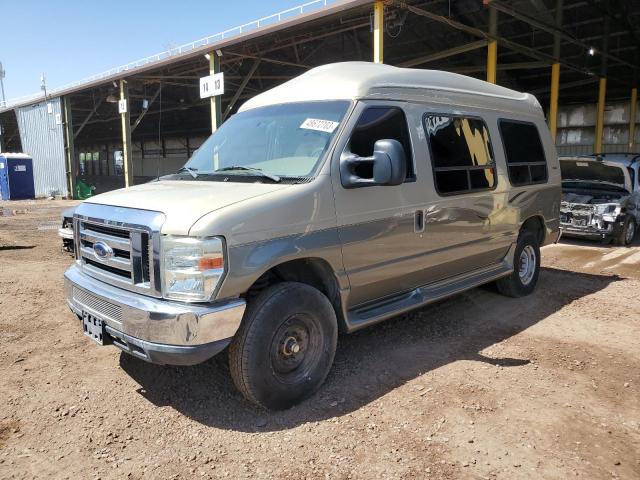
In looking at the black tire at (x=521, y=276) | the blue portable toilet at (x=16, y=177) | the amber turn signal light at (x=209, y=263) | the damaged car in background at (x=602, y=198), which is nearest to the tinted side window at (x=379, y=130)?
the amber turn signal light at (x=209, y=263)

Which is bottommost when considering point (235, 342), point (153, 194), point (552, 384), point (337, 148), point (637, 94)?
point (552, 384)

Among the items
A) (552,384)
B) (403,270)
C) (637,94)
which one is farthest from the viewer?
(637,94)

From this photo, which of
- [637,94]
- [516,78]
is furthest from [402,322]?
[637,94]

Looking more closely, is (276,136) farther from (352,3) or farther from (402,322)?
(352,3)

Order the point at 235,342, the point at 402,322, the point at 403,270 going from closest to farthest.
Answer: the point at 235,342 < the point at 403,270 < the point at 402,322

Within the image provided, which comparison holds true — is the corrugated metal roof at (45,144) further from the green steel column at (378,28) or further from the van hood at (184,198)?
the van hood at (184,198)

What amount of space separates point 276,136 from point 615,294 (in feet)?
16.5

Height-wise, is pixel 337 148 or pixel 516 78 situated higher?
pixel 516 78

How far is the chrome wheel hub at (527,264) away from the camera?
604 centimetres

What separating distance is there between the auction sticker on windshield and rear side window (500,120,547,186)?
2.54 meters

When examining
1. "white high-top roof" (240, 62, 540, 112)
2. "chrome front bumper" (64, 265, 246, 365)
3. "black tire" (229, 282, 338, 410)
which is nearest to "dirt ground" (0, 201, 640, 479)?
"black tire" (229, 282, 338, 410)

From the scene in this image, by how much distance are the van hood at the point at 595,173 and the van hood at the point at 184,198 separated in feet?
30.1

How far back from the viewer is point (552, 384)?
376 cm

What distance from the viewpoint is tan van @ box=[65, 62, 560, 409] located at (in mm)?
2934
